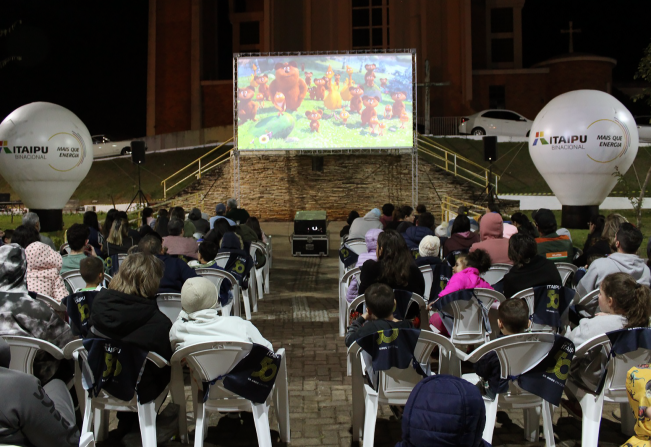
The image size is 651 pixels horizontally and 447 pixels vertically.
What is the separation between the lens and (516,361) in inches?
130

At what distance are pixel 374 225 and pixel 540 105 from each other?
22.0 metres

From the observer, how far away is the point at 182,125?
28859 mm

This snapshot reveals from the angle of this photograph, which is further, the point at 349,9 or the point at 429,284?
the point at 349,9

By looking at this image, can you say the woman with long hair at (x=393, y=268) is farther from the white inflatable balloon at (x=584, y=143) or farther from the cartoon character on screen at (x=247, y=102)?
the cartoon character on screen at (x=247, y=102)

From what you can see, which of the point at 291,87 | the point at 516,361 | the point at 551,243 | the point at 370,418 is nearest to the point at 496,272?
the point at 551,243

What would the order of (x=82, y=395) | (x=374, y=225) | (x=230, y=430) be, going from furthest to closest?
(x=374, y=225) → (x=230, y=430) → (x=82, y=395)

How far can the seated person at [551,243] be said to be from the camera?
6195 mm

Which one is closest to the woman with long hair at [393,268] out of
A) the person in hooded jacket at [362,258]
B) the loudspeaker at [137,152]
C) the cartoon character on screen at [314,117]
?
the person in hooded jacket at [362,258]

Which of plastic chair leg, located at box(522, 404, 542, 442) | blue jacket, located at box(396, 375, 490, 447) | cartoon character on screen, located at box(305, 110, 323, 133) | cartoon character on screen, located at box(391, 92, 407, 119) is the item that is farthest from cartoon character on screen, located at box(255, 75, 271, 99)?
blue jacket, located at box(396, 375, 490, 447)

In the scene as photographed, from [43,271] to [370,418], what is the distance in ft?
10.2

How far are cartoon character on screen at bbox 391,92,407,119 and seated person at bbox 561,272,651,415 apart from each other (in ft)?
44.3

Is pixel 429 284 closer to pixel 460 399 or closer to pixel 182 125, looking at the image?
pixel 460 399

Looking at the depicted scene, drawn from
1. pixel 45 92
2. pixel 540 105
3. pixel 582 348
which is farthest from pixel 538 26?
pixel 582 348

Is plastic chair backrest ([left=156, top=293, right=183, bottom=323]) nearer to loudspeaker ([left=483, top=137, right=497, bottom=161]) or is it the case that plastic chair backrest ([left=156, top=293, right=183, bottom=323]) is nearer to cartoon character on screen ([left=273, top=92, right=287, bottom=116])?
cartoon character on screen ([left=273, top=92, right=287, bottom=116])
